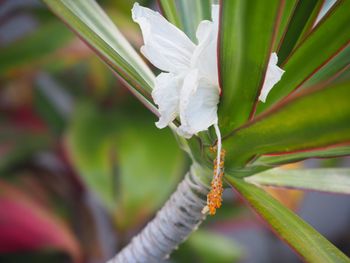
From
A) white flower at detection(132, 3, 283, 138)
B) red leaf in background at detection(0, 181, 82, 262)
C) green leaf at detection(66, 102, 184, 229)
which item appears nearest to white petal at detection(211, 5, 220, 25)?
white flower at detection(132, 3, 283, 138)

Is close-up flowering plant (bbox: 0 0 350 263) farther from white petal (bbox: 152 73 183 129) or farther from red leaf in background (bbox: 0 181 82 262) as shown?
red leaf in background (bbox: 0 181 82 262)

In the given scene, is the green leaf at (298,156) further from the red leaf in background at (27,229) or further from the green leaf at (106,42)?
the red leaf in background at (27,229)

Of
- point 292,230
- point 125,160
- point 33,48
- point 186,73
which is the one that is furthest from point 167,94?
point 33,48

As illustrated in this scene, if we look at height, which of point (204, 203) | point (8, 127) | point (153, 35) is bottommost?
point (204, 203)

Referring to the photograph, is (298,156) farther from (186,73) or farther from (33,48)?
(33,48)

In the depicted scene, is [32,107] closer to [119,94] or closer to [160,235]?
[119,94]

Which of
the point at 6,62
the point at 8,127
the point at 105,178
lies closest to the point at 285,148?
the point at 105,178
